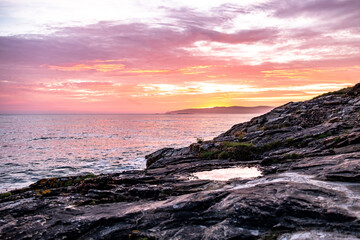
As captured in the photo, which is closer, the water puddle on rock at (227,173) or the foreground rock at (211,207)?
the foreground rock at (211,207)

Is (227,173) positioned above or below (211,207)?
below

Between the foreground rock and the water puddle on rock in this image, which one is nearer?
the foreground rock

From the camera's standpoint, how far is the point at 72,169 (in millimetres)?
36500

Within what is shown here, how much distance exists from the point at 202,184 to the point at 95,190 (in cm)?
507

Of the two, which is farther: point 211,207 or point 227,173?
point 227,173

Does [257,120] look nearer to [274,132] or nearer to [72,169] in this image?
[274,132]

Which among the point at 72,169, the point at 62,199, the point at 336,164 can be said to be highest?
the point at 336,164

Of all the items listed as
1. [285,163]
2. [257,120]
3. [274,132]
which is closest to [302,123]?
[274,132]

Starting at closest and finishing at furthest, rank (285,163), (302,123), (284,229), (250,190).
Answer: (284,229) → (250,190) → (285,163) → (302,123)

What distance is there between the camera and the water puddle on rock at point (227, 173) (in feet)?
47.9

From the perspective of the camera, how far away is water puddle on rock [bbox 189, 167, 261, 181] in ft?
47.9

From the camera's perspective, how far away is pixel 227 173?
15.6m

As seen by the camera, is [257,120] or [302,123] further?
[257,120]

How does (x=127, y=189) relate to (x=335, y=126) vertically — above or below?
below
